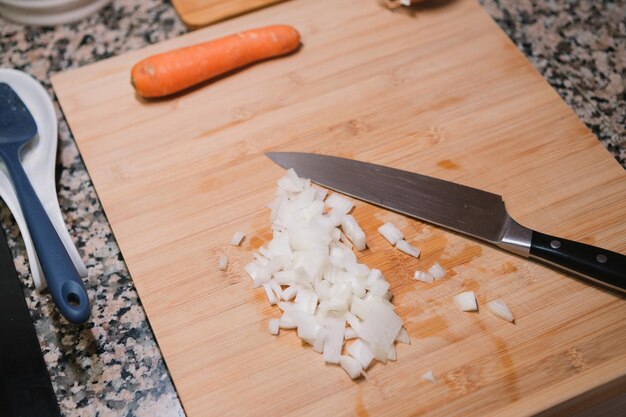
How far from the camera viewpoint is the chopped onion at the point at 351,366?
3.79ft

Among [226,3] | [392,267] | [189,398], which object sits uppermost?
[226,3]

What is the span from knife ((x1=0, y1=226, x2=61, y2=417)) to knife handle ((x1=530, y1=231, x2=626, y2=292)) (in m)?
0.89

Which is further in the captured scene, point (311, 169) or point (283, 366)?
point (311, 169)

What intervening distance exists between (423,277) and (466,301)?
88mm

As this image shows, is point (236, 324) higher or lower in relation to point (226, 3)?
lower

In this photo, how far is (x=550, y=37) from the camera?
1.72m

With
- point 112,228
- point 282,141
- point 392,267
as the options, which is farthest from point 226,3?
point 392,267

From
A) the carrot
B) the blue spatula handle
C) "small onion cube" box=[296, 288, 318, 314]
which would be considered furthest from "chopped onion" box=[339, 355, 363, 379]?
the carrot

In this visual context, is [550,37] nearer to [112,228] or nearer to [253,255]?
[253,255]

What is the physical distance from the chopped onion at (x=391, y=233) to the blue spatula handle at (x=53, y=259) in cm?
55

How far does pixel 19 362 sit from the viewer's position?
3.92ft

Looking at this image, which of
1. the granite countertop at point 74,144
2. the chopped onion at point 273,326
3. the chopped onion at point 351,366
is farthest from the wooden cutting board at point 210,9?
the chopped onion at point 351,366

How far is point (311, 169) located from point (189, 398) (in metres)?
0.51

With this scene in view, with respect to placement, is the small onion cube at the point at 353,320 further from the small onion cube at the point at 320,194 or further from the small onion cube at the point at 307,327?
the small onion cube at the point at 320,194
